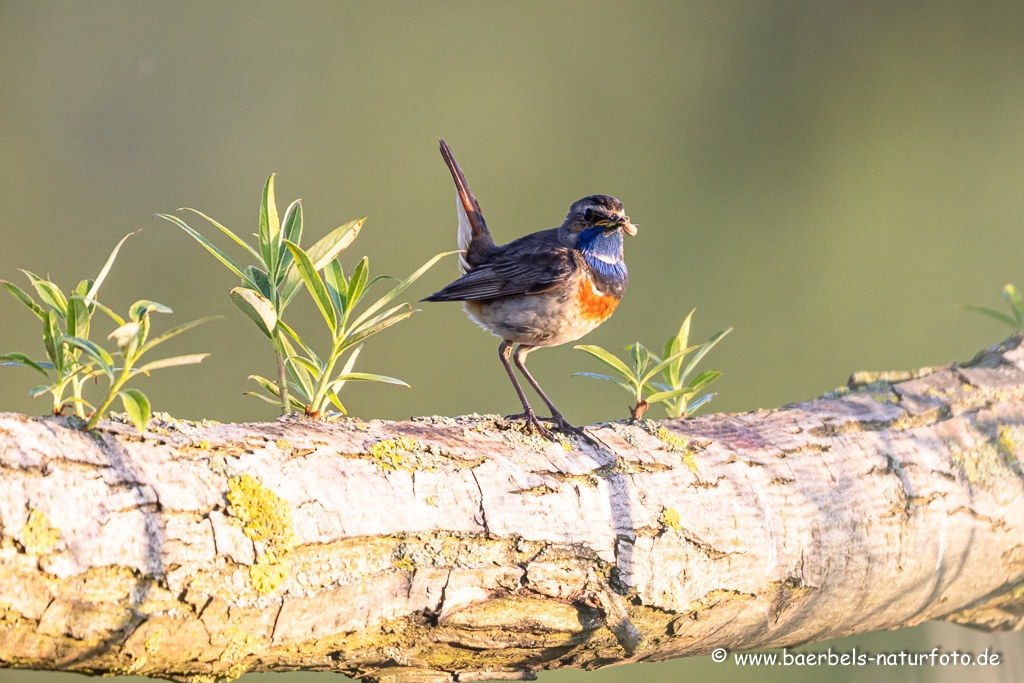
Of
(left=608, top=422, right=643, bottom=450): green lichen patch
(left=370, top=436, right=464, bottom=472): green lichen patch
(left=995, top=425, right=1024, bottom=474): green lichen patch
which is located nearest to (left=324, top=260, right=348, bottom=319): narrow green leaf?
(left=370, top=436, right=464, bottom=472): green lichen patch

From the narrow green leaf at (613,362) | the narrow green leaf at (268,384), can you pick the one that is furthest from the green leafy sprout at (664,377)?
the narrow green leaf at (268,384)

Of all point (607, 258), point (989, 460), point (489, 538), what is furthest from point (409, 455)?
point (989, 460)

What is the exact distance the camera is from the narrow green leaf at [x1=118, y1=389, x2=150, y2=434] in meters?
1.34

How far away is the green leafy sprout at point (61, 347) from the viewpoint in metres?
1.48

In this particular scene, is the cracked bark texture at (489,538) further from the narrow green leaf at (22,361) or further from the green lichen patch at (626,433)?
the narrow green leaf at (22,361)

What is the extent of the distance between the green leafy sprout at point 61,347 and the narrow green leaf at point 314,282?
35 cm

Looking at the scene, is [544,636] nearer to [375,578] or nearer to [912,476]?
[375,578]

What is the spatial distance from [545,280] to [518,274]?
0.32ft

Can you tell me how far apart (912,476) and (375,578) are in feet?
5.28

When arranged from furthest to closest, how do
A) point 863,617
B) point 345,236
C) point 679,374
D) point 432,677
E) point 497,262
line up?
point 497,262 < point 679,374 < point 863,617 < point 345,236 < point 432,677

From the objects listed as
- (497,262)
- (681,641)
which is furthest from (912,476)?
(497,262)

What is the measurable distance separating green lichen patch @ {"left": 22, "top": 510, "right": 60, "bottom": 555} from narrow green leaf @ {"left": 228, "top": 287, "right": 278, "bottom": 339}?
24.7 inches

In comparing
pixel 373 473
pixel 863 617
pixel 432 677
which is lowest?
pixel 432 677

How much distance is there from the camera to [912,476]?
7.32 ft
